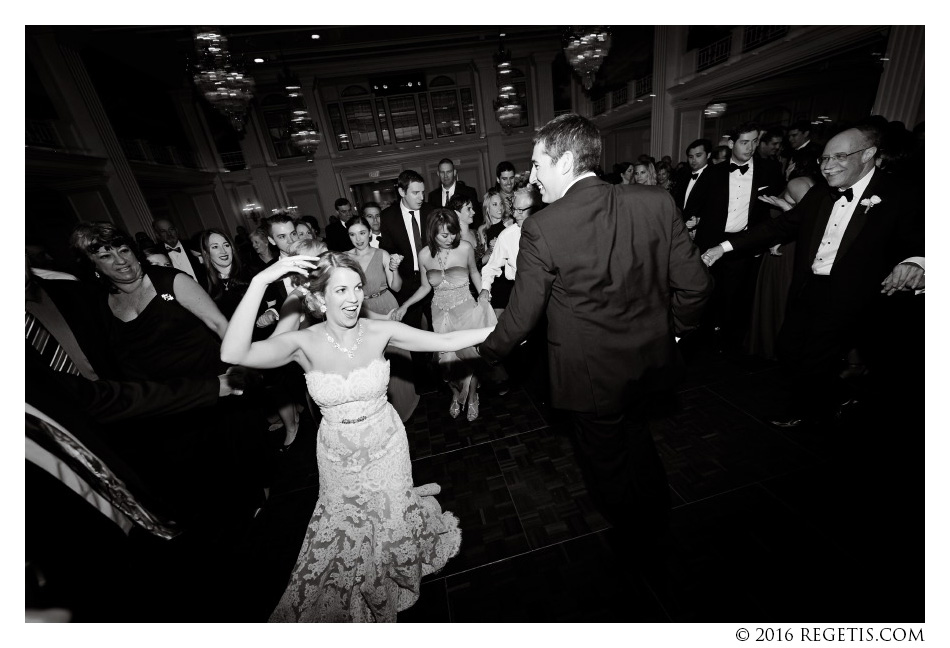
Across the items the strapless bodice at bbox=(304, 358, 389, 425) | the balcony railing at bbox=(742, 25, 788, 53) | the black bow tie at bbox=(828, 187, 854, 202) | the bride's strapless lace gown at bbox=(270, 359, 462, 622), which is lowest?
the bride's strapless lace gown at bbox=(270, 359, 462, 622)

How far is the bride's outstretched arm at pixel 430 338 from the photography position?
1.87 metres

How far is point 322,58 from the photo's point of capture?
12.5 metres

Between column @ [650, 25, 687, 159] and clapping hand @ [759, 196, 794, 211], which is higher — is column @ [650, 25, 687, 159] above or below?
above

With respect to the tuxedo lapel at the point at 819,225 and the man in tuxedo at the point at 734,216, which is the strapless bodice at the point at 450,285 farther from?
the man in tuxedo at the point at 734,216

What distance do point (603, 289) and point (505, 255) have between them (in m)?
1.68

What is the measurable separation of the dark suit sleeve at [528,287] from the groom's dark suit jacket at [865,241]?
6.60 feet

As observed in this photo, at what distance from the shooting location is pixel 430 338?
6.21 ft

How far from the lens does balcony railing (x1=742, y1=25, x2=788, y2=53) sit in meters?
7.20

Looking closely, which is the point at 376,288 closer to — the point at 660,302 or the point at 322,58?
the point at 660,302

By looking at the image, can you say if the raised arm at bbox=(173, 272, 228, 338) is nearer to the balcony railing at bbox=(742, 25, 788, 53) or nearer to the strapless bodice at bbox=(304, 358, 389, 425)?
the strapless bodice at bbox=(304, 358, 389, 425)

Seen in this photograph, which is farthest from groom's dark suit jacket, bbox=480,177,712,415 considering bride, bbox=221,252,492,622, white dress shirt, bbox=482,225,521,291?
white dress shirt, bbox=482,225,521,291

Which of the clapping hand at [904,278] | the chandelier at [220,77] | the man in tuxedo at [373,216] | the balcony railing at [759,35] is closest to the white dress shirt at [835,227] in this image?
the clapping hand at [904,278]

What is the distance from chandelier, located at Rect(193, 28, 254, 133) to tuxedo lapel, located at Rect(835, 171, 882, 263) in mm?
6430
